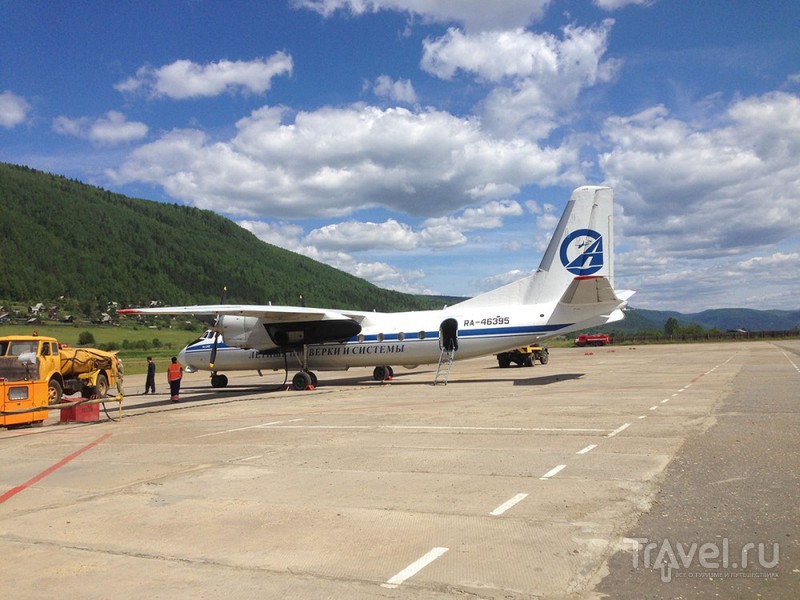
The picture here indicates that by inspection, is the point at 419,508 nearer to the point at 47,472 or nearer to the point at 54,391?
the point at 47,472

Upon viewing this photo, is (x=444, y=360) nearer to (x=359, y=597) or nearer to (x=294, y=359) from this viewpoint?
(x=294, y=359)

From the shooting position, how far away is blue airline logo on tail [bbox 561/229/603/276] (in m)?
22.5

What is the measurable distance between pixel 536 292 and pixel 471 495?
1707 cm

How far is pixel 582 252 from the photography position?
74.8 ft

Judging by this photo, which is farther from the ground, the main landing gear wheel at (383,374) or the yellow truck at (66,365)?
the yellow truck at (66,365)

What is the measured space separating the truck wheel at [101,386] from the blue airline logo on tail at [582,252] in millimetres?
19853

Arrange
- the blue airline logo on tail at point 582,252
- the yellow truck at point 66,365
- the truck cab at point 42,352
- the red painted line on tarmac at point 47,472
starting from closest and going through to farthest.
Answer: the red painted line on tarmac at point 47,472, the truck cab at point 42,352, the yellow truck at point 66,365, the blue airline logo on tail at point 582,252

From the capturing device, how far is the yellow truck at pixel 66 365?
2133cm

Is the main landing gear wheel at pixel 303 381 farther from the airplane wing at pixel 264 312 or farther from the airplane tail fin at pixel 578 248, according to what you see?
the airplane tail fin at pixel 578 248

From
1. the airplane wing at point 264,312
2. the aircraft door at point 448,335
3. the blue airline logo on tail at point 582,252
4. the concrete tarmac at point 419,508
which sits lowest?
the concrete tarmac at point 419,508

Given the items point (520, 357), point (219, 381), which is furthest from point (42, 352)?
point (520, 357)

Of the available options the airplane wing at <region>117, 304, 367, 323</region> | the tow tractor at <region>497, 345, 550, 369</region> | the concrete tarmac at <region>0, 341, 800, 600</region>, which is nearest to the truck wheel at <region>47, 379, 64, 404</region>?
the airplane wing at <region>117, 304, 367, 323</region>

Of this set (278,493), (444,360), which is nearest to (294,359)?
(444,360)

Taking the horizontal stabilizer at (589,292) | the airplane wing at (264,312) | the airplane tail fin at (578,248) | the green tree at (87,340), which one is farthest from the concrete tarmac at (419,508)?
the green tree at (87,340)
